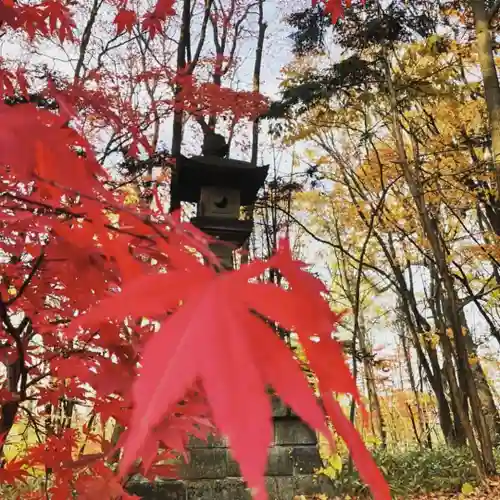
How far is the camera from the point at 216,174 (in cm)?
444

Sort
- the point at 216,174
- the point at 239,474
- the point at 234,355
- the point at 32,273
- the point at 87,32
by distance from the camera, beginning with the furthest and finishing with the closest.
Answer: the point at 87,32 → the point at 216,174 → the point at 239,474 → the point at 32,273 → the point at 234,355

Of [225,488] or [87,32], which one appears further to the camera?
[87,32]

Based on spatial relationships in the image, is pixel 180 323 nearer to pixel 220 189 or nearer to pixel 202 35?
pixel 220 189

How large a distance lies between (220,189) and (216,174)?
0.49 ft

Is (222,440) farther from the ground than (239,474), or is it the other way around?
(222,440)

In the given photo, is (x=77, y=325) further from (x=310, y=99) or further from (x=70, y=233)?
(x=310, y=99)

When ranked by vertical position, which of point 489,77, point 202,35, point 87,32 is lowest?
point 489,77

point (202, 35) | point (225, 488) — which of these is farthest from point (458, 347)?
point (202, 35)

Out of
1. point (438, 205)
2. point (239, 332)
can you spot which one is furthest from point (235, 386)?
point (438, 205)

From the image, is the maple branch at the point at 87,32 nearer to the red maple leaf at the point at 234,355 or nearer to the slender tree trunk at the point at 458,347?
the slender tree trunk at the point at 458,347

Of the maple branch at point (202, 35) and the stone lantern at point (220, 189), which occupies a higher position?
the maple branch at point (202, 35)

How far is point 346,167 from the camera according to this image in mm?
6797

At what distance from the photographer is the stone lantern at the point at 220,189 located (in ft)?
14.2

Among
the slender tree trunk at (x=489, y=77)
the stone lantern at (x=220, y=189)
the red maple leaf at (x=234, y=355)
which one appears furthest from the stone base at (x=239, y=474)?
the red maple leaf at (x=234, y=355)
